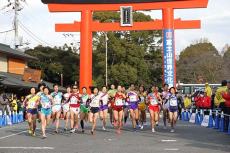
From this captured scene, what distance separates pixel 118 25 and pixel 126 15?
3.92ft

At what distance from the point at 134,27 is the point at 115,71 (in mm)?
22662

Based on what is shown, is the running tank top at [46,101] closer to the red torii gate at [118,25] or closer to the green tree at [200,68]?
the red torii gate at [118,25]

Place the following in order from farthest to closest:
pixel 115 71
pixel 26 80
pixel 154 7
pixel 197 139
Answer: pixel 115 71, pixel 26 80, pixel 154 7, pixel 197 139

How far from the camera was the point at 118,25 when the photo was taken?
3984 cm

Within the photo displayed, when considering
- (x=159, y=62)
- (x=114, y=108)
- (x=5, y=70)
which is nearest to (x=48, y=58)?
(x=159, y=62)

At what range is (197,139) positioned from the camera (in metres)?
15.8

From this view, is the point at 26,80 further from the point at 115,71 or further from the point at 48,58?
the point at 48,58

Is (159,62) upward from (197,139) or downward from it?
upward

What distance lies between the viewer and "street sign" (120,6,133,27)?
39156 mm

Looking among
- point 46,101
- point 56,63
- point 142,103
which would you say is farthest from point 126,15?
point 56,63

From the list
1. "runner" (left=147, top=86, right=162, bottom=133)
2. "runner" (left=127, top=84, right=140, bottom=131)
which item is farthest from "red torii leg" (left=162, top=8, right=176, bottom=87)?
"runner" (left=147, top=86, right=162, bottom=133)

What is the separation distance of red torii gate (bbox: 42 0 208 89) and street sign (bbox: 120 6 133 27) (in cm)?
32

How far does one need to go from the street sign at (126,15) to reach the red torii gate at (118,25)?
323mm

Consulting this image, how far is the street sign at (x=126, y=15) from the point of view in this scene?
39.2m
